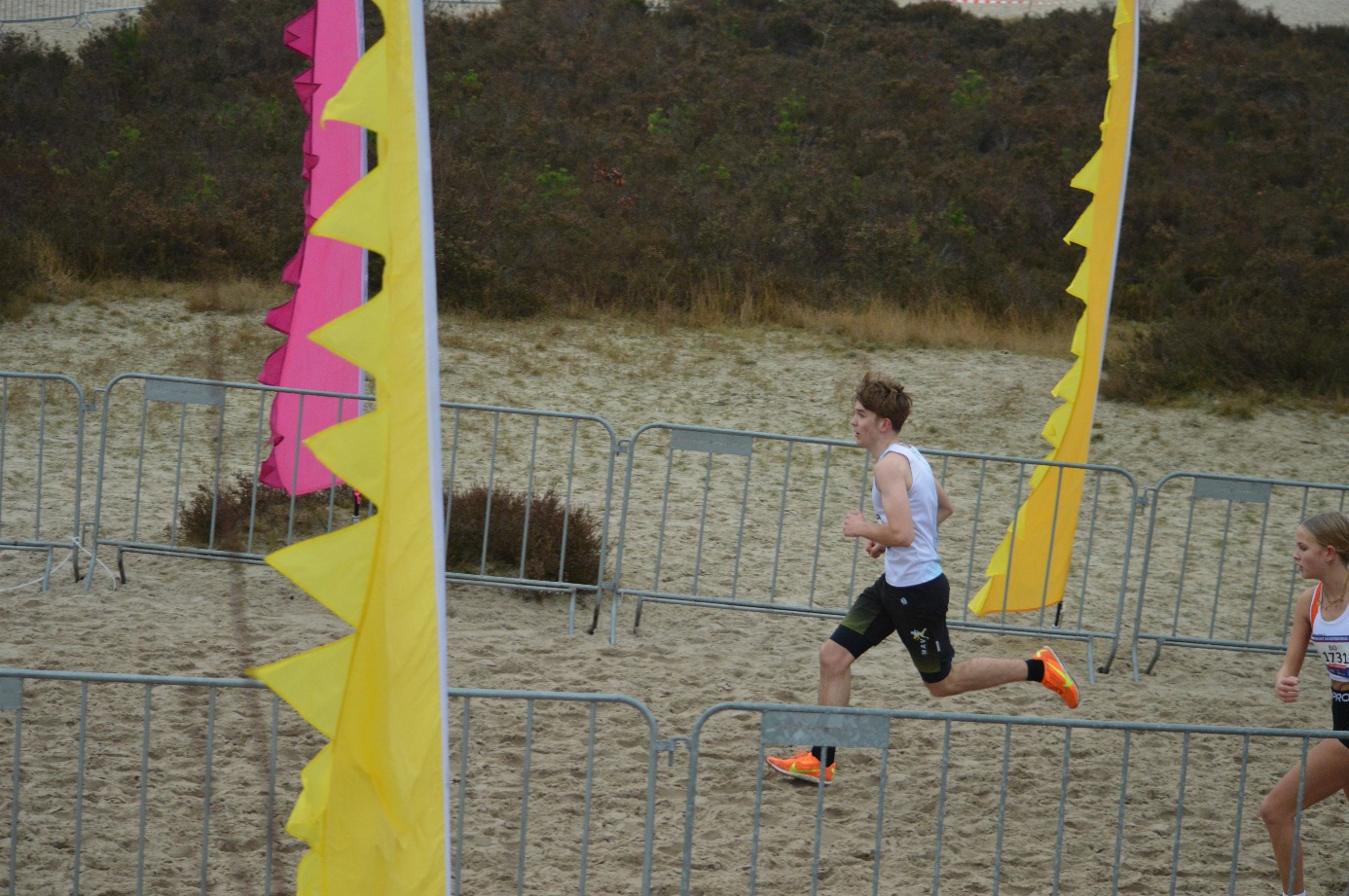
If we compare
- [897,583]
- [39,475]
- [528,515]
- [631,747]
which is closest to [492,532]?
[528,515]

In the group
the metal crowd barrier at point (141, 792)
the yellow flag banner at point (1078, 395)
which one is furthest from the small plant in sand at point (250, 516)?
the yellow flag banner at point (1078, 395)

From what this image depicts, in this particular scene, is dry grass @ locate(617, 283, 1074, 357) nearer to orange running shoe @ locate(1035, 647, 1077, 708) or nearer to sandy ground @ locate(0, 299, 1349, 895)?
sandy ground @ locate(0, 299, 1349, 895)

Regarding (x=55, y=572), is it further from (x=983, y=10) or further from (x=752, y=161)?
(x=983, y=10)

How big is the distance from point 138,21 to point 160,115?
17.0ft

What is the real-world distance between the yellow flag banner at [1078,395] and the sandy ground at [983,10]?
21955mm

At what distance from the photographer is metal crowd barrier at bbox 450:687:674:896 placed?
4449 mm

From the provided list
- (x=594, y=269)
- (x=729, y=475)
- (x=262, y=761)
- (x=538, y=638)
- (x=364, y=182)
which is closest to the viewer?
(x=364, y=182)

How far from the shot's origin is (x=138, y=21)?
2341cm

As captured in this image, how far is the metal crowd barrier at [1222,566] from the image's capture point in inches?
271

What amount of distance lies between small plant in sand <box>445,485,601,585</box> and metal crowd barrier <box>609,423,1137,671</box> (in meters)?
0.34

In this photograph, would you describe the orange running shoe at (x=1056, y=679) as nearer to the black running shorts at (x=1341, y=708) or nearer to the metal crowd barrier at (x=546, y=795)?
the black running shorts at (x=1341, y=708)

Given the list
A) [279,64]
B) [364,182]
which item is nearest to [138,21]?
[279,64]

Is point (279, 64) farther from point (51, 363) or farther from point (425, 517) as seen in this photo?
point (425, 517)

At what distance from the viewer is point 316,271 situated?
7.54 meters
